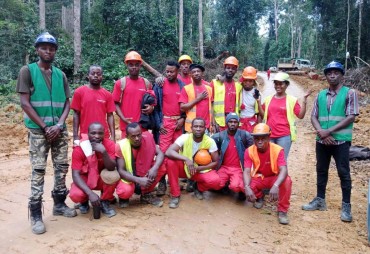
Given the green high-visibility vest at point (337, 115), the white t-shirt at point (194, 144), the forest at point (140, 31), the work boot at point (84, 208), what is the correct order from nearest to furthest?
the work boot at point (84, 208)
the green high-visibility vest at point (337, 115)
the white t-shirt at point (194, 144)
the forest at point (140, 31)

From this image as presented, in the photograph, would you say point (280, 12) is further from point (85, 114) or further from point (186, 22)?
point (85, 114)

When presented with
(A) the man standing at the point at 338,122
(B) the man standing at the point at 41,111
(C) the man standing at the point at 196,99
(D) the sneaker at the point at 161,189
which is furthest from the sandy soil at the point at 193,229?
(C) the man standing at the point at 196,99

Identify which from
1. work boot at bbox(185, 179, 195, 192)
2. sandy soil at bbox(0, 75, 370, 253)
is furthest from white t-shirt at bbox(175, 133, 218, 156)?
sandy soil at bbox(0, 75, 370, 253)

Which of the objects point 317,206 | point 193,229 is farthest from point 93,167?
point 317,206

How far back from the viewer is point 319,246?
389cm

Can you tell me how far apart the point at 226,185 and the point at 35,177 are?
2533 mm

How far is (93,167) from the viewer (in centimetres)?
418

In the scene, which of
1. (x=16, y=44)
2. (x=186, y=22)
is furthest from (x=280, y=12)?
(x=16, y=44)

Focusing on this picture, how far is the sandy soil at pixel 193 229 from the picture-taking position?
362 cm

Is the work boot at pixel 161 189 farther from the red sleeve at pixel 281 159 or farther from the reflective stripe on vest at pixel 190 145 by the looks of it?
the red sleeve at pixel 281 159

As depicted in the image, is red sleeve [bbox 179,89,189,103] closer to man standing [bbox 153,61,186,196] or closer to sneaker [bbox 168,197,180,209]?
man standing [bbox 153,61,186,196]

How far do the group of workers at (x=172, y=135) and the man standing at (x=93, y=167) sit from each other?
12 millimetres

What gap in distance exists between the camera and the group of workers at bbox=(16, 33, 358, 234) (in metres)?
3.88

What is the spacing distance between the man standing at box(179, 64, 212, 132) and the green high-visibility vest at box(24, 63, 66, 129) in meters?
1.77
